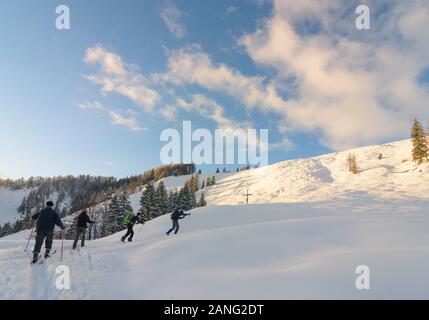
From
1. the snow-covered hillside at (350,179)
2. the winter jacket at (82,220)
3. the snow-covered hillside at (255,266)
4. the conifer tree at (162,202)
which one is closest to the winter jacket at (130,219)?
the winter jacket at (82,220)

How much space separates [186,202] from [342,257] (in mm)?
55828

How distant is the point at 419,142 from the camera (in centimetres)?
7069

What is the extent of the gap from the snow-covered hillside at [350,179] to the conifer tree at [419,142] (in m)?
2.25

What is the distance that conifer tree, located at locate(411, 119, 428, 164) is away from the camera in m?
69.2

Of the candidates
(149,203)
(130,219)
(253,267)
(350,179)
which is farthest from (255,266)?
(350,179)

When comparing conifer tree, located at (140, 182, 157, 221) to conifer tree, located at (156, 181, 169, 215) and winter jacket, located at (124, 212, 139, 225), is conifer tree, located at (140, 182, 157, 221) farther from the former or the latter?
winter jacket, located at (124, 212, 139, 225)

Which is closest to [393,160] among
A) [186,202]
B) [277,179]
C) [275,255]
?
[277,179]

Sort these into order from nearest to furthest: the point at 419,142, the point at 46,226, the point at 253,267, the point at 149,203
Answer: the point at 253,267, the point at 46,226, the point at 149,203, the point at 419,142

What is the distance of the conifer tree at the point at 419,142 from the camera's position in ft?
227

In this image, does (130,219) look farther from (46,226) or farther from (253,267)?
(253,267)

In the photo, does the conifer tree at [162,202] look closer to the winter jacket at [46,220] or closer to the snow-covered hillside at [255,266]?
the snow-covered hillside at [255,266]

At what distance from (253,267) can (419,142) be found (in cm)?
7712

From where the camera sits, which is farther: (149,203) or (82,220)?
(149,203)

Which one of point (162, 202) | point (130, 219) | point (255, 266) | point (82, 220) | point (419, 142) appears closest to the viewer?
point (255, 266)
